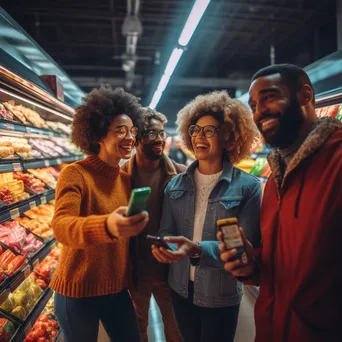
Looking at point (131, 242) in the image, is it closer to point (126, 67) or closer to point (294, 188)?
point (294, 188)

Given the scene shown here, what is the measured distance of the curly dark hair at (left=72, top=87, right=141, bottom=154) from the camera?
1.82 m

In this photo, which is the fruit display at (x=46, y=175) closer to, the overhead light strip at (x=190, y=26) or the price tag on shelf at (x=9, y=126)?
the price tag on shelf at (x=9, y=126)

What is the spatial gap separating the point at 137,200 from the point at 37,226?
2.39 metres

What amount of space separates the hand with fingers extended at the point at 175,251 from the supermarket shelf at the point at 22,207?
3.91 feet

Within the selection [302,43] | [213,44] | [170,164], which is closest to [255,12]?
[213,44]

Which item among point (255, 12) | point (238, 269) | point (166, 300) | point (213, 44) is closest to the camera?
point (238, 269)

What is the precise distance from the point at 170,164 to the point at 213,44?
783 centimetres

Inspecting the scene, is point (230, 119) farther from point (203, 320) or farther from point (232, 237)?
point (203, 320)

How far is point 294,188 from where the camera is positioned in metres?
1.25

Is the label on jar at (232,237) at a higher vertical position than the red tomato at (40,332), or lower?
higher

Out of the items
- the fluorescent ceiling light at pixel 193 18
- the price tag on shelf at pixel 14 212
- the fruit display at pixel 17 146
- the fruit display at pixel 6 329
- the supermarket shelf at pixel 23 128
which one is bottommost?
the fruit display at pixel 6 329

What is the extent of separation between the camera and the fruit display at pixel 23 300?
223 cm

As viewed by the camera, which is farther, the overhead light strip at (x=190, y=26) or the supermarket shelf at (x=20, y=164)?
the overhead light strip at (x=190, y=26)

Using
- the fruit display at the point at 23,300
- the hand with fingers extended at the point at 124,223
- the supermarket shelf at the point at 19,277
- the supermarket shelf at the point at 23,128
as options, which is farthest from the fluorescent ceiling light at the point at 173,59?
the hand with fingers extended at the point at 124,223
